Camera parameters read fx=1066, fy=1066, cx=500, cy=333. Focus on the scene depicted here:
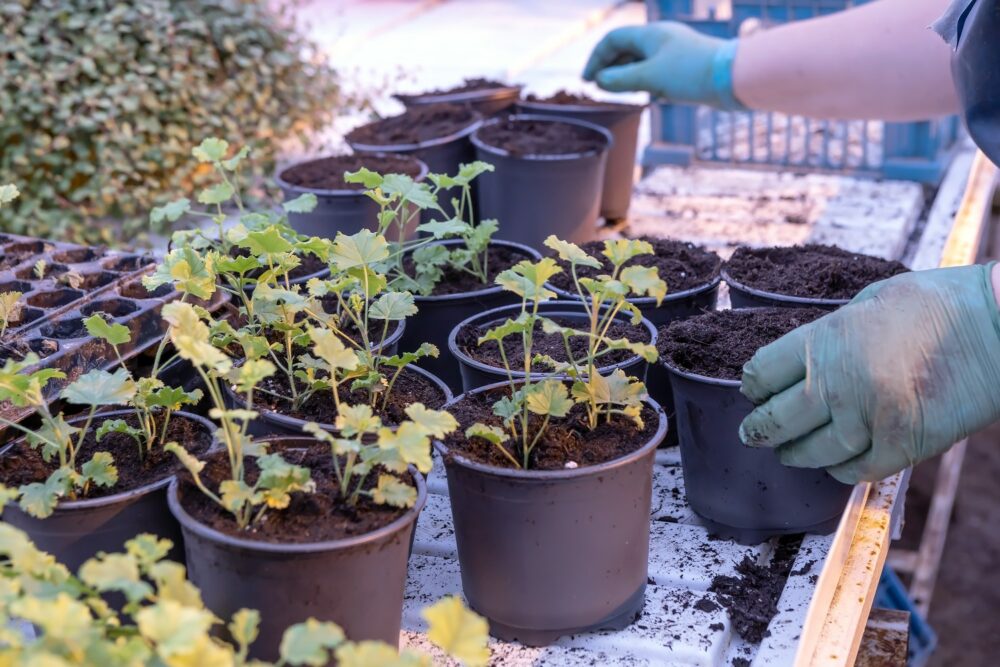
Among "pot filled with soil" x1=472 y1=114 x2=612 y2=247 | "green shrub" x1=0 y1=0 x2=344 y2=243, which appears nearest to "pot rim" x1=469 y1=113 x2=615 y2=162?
"pot filled with soil" x1=472 y1=114 x2=612 y2=247

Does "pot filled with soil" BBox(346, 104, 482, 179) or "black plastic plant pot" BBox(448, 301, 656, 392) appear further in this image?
"pot filled with soil" BBox(346, 104, 482, 179)

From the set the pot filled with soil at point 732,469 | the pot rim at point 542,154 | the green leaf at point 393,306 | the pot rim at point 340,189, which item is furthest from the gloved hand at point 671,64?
the green leaf at point 393,306

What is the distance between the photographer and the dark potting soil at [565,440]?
3.97 feet

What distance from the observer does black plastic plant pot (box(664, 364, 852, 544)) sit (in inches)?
55.5

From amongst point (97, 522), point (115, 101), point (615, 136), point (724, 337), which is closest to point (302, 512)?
point (97, 522)

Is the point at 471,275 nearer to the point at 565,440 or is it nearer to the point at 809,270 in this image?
the point at 809,270

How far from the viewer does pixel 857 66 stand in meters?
2.08

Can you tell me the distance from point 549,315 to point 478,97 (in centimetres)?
141

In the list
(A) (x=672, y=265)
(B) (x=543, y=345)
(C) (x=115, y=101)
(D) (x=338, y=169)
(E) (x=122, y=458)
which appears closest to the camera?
(E) (x=122, y=458)

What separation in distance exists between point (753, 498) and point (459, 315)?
0.62 meters

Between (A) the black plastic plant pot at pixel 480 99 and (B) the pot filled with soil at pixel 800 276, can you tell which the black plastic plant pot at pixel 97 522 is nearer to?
(B) the pot filled with soil at pixel 800 276

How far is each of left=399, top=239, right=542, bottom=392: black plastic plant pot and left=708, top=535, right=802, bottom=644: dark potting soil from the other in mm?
621

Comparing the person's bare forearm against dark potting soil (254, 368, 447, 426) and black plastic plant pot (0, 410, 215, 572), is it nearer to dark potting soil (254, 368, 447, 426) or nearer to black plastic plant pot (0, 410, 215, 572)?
dark potting soil (254, 368, 447, 426)

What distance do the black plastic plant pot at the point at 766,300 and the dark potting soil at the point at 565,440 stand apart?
47 cm
